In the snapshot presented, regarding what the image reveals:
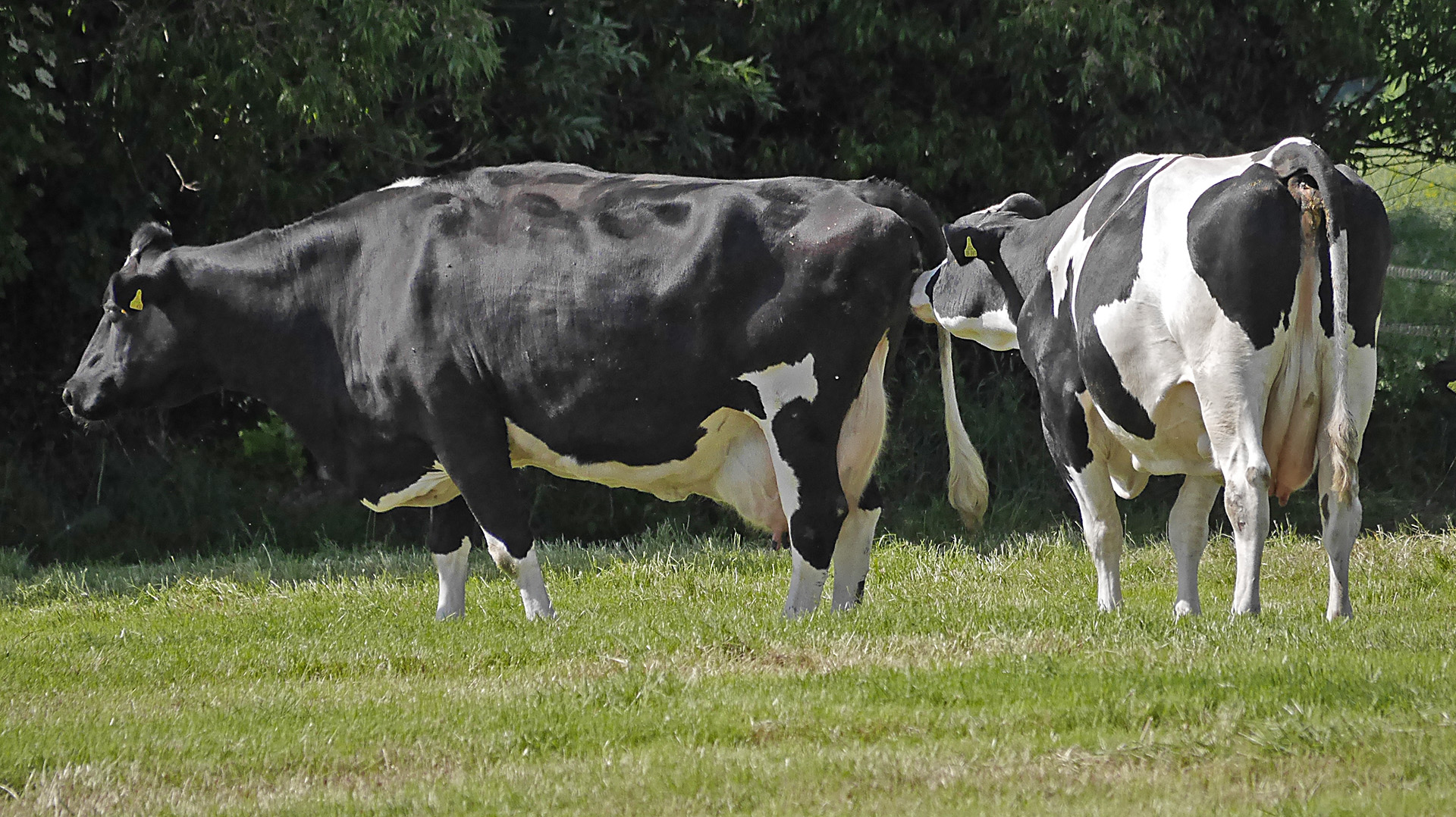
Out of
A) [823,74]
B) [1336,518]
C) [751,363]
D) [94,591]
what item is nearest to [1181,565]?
[1336,518]

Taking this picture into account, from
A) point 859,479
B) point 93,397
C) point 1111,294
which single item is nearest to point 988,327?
point 859,479

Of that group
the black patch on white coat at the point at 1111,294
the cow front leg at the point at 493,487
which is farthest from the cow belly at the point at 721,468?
the black patch on white coat at the point at 1111,294

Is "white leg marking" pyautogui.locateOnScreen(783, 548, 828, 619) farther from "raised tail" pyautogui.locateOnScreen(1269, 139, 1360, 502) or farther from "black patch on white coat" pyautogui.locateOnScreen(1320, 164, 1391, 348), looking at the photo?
"black patch on white coat" pyautogui.locateOnScreen(1320, 164, 1391, 348)

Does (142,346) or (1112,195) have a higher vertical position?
(1112,195)

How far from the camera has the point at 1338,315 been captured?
6.44 meters

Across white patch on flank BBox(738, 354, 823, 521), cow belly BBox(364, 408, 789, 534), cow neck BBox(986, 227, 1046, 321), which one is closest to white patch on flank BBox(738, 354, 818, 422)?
white patch on flank BBox(738, 354, 823, 521)

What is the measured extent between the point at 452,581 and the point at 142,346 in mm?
2079

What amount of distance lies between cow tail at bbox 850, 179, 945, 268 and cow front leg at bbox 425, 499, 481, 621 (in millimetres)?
2636

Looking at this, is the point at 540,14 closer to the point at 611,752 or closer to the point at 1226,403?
the point at 1226,403

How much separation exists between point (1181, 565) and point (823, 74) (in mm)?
7558

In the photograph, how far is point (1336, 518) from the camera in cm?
666

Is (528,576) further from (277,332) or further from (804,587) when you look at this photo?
(277,332)

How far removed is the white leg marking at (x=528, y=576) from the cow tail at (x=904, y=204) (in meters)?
2.27

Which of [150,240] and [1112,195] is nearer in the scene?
[1112,195]
